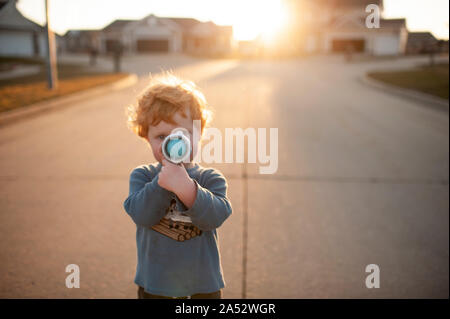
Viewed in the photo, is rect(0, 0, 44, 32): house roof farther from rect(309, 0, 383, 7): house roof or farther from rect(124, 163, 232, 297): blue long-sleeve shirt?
rect(309, 0, 383, 7): house roof

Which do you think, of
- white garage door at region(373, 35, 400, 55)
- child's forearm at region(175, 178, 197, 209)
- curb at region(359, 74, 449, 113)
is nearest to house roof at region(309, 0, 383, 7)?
white garage door at region(373, 35, 400, 55)

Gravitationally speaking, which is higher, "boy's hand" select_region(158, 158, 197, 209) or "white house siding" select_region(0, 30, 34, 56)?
"white house siding" select_region(0, 30, 34, 56)

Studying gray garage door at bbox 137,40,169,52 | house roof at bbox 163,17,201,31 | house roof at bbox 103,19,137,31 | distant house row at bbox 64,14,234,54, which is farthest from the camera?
house roof at bbox 163,17,201,31

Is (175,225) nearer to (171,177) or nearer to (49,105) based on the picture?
(171,177)

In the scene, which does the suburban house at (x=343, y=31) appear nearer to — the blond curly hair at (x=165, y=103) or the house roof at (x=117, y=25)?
the house roof at (x=117, y=25)

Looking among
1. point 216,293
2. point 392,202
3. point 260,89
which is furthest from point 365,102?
point 216,293

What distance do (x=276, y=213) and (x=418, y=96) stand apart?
29.7ft

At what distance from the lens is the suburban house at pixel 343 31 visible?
138ft

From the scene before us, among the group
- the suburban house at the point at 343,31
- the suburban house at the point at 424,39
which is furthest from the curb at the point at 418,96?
the suburban house at the point at 343,31

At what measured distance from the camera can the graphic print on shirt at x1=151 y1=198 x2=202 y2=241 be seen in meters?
1.41

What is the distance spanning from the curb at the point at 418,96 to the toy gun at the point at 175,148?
30.8ft

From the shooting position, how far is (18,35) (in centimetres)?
3588

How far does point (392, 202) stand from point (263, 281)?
6.95 feet

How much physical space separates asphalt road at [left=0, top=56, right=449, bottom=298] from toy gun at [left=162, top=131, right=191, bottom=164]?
1717 mm
